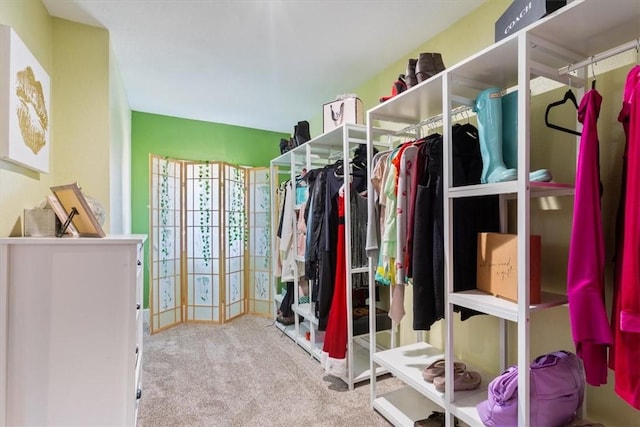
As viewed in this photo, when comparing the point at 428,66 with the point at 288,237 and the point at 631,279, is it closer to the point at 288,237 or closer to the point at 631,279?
the point at 631,279

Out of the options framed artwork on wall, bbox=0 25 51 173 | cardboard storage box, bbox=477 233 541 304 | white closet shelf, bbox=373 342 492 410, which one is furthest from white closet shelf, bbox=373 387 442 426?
framed artwork on wall, bbox=0 25 51 173

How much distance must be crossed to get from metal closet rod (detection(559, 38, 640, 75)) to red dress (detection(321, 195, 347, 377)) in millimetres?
1394

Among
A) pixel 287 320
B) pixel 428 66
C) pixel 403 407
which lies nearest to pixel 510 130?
pixel 428 66

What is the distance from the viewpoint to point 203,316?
3.62m

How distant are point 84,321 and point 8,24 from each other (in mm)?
1389

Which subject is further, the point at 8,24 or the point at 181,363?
the point at 181,363

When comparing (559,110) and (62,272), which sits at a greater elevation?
(559,110)

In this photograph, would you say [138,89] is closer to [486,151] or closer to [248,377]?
[248,377]

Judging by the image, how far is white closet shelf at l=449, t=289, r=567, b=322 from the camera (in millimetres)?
1192

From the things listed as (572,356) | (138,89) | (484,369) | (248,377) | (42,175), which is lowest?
(248,377)

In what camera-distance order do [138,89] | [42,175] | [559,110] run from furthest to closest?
[138,89] → [42,175] → [559,110]

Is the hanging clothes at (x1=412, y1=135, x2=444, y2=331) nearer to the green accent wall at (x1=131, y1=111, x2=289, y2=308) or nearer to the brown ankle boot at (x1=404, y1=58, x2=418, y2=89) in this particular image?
the brown ankle boot at (x1=404, y1=58, x2=418, y2=89)

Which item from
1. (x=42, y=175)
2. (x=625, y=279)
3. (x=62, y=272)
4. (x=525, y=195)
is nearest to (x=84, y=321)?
(x=62, y=272)

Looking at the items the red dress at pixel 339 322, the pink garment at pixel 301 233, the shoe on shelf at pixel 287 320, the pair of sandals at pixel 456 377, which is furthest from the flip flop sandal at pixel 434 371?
the shoe on shelf at pixel 287 320
